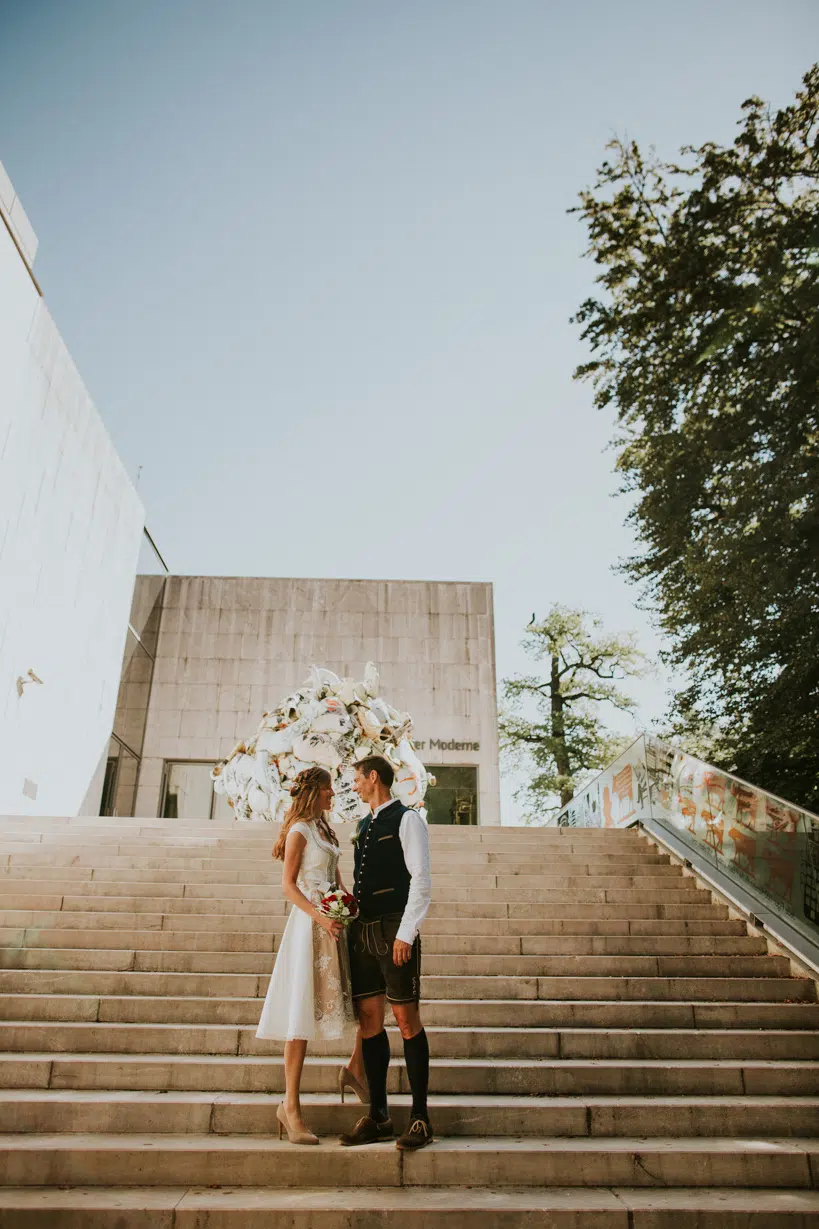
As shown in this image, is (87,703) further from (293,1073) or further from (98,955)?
(293,1073)

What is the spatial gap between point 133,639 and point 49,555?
6964mm

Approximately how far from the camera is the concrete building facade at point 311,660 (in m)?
23.4

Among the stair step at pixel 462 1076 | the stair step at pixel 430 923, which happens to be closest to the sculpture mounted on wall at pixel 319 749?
the stair step at pixel 430 923

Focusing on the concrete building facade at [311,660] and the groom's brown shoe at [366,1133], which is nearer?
the groom's brown shoe at [366,1133]

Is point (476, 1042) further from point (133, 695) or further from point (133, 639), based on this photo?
point (133, 695)

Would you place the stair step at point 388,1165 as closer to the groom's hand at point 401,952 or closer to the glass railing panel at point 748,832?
the groom's hand at point 401,952

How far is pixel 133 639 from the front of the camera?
72.5ft

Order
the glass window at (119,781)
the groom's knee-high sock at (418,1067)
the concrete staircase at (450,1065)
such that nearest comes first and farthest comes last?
the concrete staircase at (450,1065)
the groom's knee-high sock at (418,1067)
the glass window at (119,781)

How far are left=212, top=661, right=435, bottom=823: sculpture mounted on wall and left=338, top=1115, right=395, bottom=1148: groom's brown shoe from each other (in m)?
8.59

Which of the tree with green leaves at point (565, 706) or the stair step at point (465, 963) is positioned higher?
the tree with green leaves at point (565, 706)

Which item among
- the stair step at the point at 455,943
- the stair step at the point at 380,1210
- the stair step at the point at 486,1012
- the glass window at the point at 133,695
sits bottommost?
the stair step at the point at 380,1210

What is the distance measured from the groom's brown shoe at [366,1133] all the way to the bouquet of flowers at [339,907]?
2.91 feet

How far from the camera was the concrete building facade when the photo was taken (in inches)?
920

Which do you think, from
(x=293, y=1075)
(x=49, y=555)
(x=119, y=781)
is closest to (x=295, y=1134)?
(x=293, y=1075)
